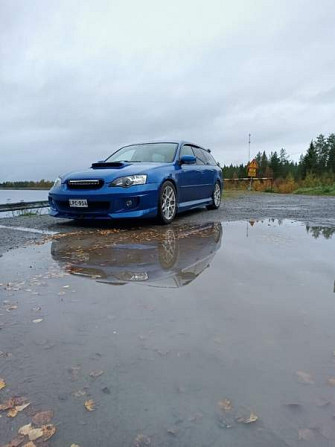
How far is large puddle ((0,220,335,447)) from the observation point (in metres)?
1.43

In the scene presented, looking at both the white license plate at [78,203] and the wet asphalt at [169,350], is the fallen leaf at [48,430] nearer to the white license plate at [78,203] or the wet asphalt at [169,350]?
the wet asphalt at [169,350]

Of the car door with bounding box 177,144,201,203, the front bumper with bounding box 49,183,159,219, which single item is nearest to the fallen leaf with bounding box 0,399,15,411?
the front bumper with bounding box 49,183,159,219

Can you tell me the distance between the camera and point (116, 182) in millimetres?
5965

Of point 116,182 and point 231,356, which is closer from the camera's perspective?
point 231,356

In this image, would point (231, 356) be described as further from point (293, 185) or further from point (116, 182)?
point (293, 185)

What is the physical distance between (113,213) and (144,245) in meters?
1.41

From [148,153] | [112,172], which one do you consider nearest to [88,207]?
[112,172]

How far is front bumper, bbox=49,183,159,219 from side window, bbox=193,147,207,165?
238 cm

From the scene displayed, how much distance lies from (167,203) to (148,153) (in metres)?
1.34

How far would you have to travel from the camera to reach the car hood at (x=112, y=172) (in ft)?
19.8

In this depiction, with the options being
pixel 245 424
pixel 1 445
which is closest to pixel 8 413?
pixel 1 445

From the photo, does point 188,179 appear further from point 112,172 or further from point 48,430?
point 48,430

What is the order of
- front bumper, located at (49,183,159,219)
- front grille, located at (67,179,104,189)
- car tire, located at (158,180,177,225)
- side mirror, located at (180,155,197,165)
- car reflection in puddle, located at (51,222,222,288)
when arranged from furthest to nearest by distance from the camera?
1. side mirror, located at (180,155,197,165)
2. car tire, located at (158,180,177,225)
3. front grille, located at (67,179,104,189)
4. front bumper, located at (49,183,159,219)
5. car reflection in puddle, located at (51,222,222,288)

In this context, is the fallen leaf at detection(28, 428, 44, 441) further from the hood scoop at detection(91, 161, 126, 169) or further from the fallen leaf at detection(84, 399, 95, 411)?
the hood scoop at detection(91, 161, 126, 169)
